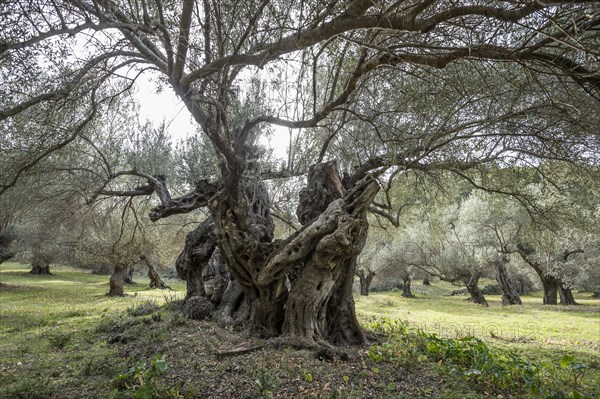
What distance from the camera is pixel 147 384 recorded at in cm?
406

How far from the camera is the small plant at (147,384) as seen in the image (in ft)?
12.5

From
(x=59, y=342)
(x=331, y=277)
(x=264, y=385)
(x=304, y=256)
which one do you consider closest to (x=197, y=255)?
(x=59, y=342)

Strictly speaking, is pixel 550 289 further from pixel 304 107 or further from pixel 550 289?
pixel 304 107

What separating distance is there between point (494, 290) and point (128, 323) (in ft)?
139

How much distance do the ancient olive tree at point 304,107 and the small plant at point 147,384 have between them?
8.65 ft

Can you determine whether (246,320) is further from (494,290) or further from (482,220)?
(494,290)

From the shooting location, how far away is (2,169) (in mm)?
6781

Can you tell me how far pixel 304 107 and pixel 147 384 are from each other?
500cm

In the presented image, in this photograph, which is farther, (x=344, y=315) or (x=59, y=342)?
(x=344, y=315)

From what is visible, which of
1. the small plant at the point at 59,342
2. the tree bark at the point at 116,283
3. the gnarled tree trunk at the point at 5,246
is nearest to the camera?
the small plant at the point at 59,342

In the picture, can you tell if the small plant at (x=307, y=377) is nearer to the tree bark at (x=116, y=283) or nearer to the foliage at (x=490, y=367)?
the foliage at (x=490, y=367)

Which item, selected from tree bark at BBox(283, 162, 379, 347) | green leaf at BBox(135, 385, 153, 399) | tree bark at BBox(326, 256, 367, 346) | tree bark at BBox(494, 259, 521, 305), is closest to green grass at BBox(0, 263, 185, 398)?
green leaf at BBox(135, 385, 153, 399)

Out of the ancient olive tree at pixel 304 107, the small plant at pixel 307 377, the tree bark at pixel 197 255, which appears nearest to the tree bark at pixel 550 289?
the ancient olive tree at pixel 304 107

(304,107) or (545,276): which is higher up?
(304,107)
